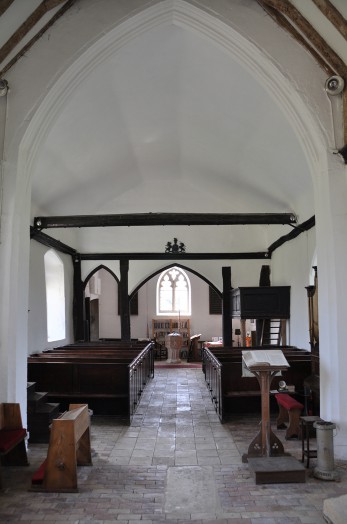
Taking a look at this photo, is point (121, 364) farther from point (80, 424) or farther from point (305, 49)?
point (305, 49)

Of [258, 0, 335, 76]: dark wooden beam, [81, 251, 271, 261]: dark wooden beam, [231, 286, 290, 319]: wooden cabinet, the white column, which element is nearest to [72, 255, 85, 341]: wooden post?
[81, 251, 271, 261]: dark wooden beam

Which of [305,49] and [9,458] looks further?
[305,49]

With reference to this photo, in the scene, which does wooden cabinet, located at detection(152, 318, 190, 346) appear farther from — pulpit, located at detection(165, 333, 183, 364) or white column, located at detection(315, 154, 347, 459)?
white column, located at detection(315, 154, 347, 459)

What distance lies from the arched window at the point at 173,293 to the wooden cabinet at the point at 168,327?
1.30ft

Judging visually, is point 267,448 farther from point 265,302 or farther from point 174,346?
point 174,346

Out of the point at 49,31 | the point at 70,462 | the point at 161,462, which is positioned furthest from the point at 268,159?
the point at 70,462

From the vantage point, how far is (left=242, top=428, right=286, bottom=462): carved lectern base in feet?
16.1

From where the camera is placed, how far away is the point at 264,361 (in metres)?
4.89

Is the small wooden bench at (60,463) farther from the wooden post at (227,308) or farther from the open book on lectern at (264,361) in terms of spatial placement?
the wooden post at (227,308)

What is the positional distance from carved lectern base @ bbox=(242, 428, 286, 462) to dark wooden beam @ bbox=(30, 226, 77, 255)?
6505mm

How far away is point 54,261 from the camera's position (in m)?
12.1

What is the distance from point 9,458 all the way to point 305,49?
5.85 meters

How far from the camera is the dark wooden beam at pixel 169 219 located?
31.1 feet

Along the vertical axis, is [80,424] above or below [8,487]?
above
